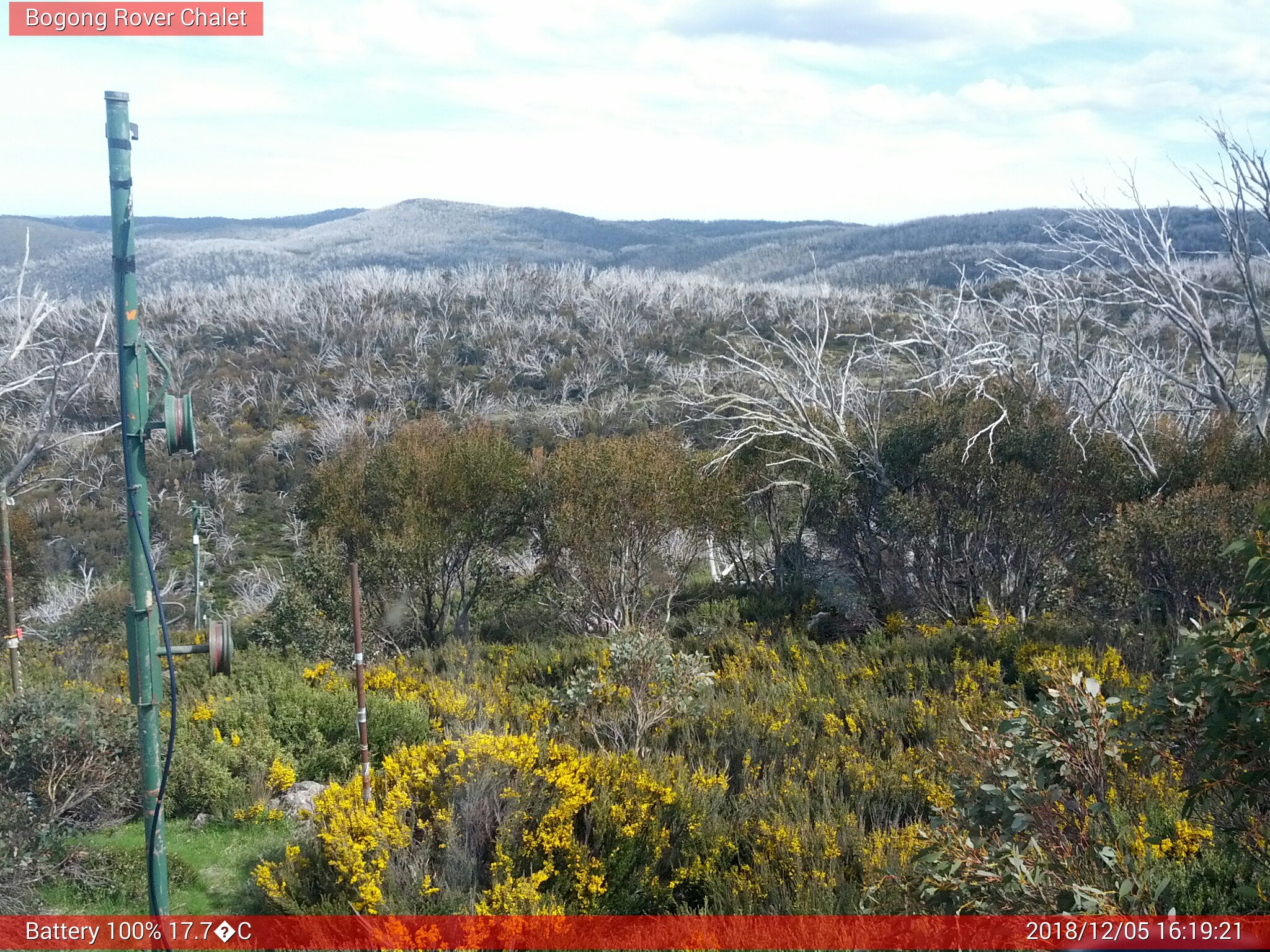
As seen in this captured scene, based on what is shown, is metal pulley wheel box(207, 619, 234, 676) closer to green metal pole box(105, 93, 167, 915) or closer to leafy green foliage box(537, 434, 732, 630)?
green metal pole box(105, 93, 167, 915)

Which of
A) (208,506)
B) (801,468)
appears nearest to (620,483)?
(801,468)

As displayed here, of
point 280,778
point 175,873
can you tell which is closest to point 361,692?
point 175,873

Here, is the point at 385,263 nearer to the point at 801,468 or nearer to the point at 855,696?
the point at 801,468

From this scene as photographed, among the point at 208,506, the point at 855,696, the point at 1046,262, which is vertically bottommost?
the point at 208,506

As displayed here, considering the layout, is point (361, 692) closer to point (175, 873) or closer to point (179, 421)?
point (175, 873)

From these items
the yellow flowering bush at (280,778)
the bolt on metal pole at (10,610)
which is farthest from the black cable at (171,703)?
the bolt on metal pole at (10,610)

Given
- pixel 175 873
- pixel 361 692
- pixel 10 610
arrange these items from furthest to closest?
pixel 10 610 < pixel 361 692 < pixel 175 873

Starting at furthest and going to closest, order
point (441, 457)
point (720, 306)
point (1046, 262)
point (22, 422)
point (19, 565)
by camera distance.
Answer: point (1046, 262), point (720, 306), point (22, 422), point (19, 565), point (441, 457)
